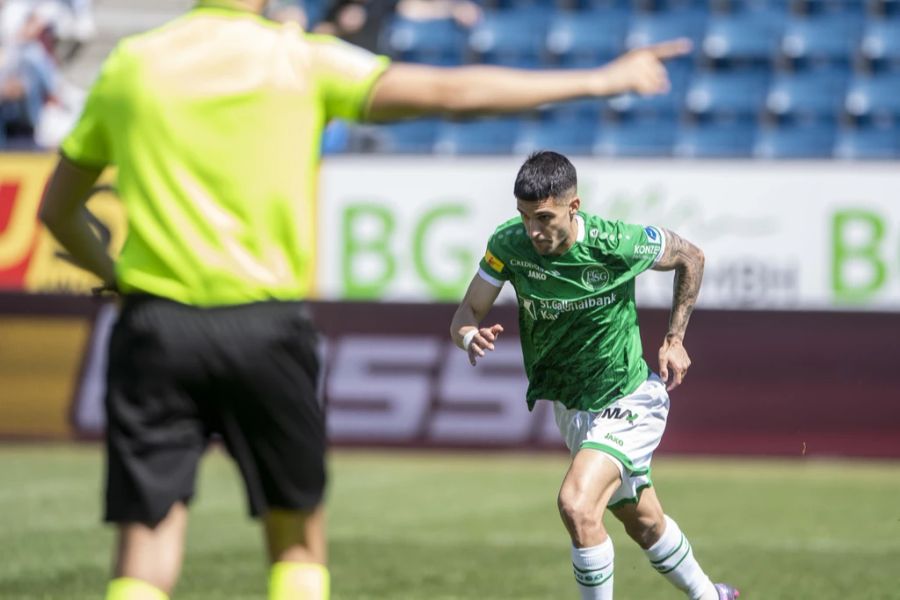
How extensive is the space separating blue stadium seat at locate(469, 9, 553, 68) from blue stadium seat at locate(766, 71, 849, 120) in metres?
2.68

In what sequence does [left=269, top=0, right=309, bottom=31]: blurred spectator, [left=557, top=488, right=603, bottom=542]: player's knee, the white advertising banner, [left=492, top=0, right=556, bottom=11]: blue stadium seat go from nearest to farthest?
[left=557, top=488, right=603, bottom=542]: player's knee, the white advertising banner, [left=269, top=0, right=309, bottom=31]: blurred spectator, [left=492, top=0, right=556, bottom=11]: blue stadium seat

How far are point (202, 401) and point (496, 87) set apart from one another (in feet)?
3.62

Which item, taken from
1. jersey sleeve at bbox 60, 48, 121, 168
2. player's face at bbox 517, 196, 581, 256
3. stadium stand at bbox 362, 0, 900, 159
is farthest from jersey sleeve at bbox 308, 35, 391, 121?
stadium stand at bbox 362, 0, 900, 159

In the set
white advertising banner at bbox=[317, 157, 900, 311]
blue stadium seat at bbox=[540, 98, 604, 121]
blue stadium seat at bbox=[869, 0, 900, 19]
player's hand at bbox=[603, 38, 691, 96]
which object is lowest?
white advertising banner at bbox=[317, 157, 900, 311]

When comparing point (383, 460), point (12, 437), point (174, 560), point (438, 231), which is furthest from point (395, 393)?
point (174, 560)

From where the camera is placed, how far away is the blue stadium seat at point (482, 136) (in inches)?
672

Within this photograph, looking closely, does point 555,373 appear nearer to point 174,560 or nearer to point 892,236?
point 174,560

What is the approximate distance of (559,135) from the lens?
1694 centimetres

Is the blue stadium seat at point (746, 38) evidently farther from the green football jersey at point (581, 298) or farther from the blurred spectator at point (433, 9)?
the green football jersey at point (581, 298)

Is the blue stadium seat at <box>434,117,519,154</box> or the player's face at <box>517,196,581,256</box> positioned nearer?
the player's face at <box>517,196,581,256</box>

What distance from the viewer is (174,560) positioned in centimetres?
413

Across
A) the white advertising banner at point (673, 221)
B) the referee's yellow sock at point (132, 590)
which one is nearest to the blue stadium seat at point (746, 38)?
the white advertising banner at point (673, 221)

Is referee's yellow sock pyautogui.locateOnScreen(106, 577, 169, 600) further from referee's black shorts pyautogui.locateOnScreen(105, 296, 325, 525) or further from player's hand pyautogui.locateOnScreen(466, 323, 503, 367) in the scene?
player's hand pyautogui.locateOnScreen(466, 323, 503, 367)

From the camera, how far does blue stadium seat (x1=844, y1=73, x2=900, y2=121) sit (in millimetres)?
A: 16422
